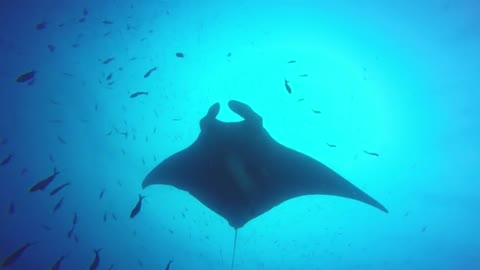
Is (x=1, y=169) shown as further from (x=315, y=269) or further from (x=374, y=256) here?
(x=374, y=256)

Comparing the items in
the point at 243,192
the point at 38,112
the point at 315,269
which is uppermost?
the point at 243,192

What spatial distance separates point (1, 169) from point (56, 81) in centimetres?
1367

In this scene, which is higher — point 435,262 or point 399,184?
point 399,184

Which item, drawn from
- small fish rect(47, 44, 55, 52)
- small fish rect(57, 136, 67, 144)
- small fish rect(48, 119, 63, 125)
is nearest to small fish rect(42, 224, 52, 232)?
small fish rect(57, 136, 67, 144)

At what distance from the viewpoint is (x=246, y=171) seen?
616 cm

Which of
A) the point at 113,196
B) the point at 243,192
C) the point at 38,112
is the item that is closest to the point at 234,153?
the point at 243,192

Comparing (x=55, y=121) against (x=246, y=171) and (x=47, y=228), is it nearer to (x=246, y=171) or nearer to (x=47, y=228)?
(x=246, y=171)

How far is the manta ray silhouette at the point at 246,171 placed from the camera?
603 centimetres

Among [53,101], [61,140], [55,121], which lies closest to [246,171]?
[53,101]

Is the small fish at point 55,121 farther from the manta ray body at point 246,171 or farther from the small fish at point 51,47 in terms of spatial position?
the manta ray body at point 246,171

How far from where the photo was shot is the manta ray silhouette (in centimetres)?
603

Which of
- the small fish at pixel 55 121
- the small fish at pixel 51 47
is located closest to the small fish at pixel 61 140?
the small fish at pixel 55 121

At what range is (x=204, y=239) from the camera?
933 inches

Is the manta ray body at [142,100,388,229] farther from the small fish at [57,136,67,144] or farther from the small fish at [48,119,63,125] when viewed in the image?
the small fish at [57,136,67,144]
